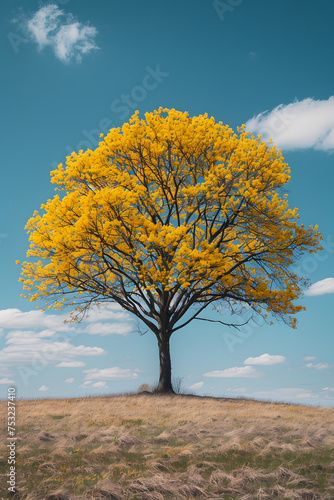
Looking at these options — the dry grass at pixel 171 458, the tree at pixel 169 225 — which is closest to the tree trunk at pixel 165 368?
→ the tree at pixel 169 225

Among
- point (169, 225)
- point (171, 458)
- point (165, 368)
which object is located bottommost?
point (171, 458)

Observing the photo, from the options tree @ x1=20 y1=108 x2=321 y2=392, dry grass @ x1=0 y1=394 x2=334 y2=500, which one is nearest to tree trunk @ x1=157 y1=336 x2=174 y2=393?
tree @ x1=20 y1=108 x2=321 y2=392

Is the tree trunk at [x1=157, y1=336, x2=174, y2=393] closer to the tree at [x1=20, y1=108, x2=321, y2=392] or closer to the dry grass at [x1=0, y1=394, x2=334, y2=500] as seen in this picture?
the tree at [x1=20, y1=108, x2=321, y2=392]

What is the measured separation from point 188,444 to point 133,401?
7.72 meters

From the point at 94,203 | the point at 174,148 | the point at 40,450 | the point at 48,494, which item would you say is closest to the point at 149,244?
the point at 94,203

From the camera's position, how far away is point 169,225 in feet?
54.9

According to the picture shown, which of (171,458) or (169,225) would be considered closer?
(171,458)

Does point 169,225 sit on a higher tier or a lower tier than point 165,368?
higher

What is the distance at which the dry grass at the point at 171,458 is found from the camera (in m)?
5.91

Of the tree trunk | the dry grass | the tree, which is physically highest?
the tree

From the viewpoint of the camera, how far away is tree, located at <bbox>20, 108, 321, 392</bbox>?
16.6 meters

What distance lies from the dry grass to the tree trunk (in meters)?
7.26

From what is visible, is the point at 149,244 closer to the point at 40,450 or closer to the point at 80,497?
the point at 40,450

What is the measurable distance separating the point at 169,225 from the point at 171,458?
10592mm
